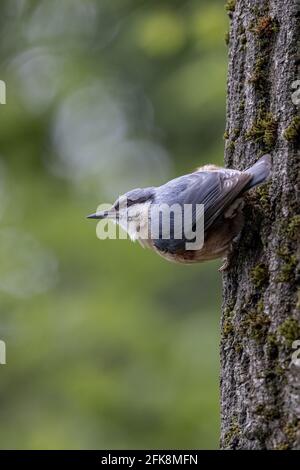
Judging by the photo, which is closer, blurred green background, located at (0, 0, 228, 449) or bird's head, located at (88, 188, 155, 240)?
bird's head, located at (88, 188, 155, 240)

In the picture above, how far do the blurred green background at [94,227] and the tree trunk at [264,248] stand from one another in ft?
7.26

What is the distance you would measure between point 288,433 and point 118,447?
2926mm

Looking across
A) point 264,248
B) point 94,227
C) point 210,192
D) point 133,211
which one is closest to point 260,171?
point 264,248

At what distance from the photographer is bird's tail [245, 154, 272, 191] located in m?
3.14

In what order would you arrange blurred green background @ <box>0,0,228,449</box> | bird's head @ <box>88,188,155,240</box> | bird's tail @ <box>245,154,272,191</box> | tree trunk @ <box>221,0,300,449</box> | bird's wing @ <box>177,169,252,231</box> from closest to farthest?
tree trunk @ <box>221,0,300,449</box>, bird's tail @ <box>245,154,272,191</box>, bird's wing @ <box>177,169,252,231</box>, bird's head @ <box>88,188,155,240</box>, blurred green background @ <box>0,0,228,449</box>

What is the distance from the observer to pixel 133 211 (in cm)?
412

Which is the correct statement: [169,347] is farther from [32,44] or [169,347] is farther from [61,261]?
[32,44]

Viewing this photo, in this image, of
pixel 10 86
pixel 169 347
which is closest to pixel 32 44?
pixel 10 86

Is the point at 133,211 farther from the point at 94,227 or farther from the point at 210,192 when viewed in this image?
the point at 94,227

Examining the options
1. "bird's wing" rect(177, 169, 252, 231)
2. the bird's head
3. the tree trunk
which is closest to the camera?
the tree trunk

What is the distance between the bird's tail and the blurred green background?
8.48ft

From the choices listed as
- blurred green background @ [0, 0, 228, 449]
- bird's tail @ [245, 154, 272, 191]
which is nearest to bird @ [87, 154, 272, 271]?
bird's tail @ [245, 154, 272, 191]

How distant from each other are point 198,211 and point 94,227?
2627 mm

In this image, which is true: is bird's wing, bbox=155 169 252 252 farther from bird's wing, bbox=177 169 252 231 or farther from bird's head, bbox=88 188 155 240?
bird's head, bbox=88 188 155 240
